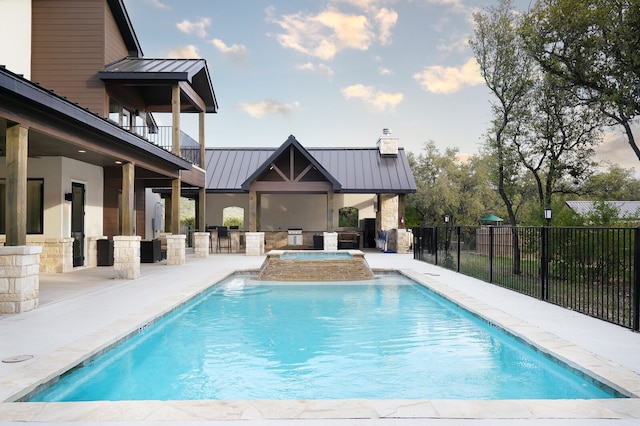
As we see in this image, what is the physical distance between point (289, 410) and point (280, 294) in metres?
7.45

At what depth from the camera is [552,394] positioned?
15.2 feet

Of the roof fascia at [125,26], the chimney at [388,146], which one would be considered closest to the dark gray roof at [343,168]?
the chimney at [388,146]

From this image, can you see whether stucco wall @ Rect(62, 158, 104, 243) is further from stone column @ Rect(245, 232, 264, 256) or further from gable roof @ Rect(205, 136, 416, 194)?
gable roof @ Rect(205, 136, 416, 194)

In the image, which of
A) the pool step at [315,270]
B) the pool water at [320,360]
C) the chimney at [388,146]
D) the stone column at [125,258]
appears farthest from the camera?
the chimney at [388,146]

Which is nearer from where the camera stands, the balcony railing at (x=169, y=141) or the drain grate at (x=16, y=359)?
the drain grate at (x=16, y=359)

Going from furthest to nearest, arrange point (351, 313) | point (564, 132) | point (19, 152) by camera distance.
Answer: point (564, 132) → point (351, 313) → point (19, 152)

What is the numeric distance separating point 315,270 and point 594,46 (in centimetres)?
928

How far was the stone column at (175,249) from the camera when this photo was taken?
16422mm

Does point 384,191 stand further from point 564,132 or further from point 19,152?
point 19,152

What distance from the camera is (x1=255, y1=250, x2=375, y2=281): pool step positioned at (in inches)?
533

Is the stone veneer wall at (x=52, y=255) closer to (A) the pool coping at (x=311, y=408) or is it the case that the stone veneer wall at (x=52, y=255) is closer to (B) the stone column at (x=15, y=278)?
(B) the stone column at (x=15, y=278)

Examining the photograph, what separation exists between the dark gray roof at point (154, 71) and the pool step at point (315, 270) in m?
6.51

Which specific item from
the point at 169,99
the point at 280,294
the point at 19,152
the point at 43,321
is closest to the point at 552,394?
the point at 43,321

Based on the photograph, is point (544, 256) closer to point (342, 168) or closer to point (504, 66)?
point (504, 66)
